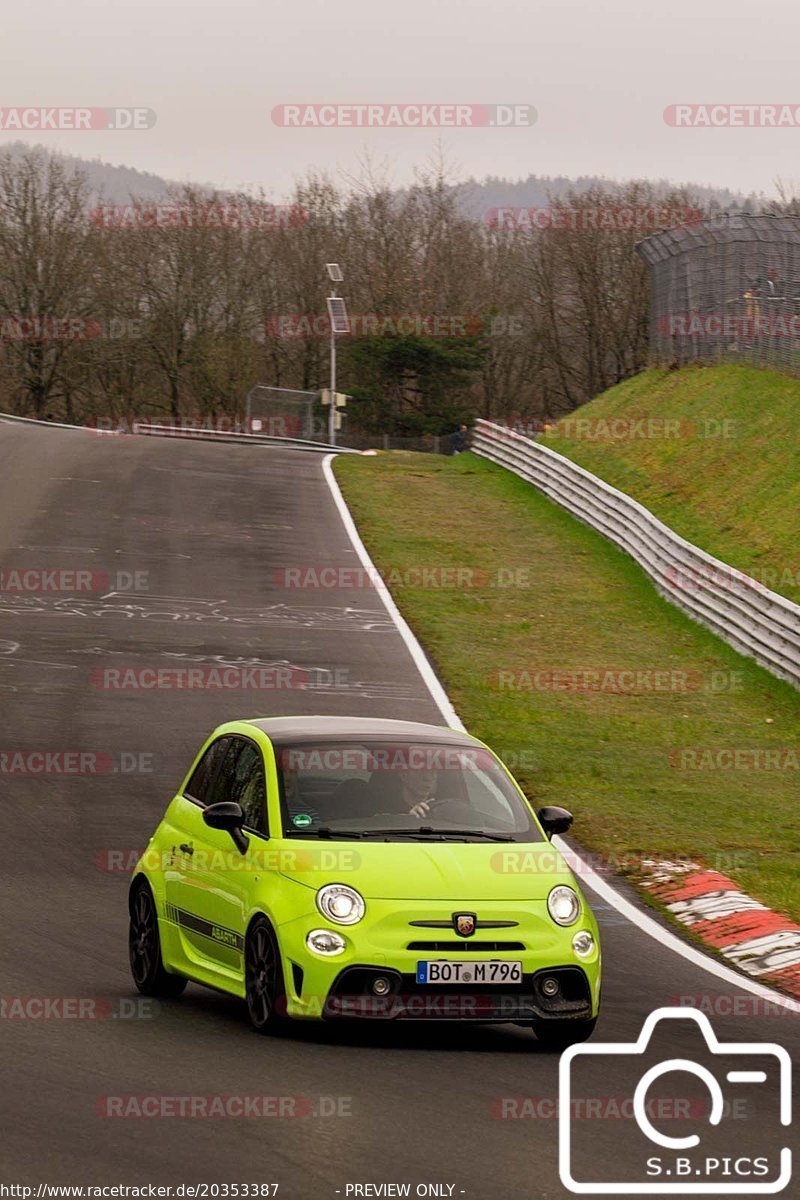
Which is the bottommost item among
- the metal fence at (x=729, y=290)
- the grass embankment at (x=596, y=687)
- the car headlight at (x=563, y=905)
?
the grass embankment at (x=596, y=687)

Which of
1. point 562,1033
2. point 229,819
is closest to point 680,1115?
point 562,1033

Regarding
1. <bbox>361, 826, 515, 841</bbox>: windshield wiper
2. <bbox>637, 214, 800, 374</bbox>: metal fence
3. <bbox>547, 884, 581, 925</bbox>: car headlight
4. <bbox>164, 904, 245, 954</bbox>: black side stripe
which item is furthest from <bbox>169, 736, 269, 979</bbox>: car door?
<bbox>637, 214, 800, 374</bbox>: metal fence

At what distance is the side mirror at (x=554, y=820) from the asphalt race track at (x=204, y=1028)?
1006 mm

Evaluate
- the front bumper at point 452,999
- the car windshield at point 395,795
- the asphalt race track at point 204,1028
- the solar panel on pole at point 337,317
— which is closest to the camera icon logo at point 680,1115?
the asphalt race track at point 204,1028

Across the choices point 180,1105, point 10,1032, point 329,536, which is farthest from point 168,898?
Answer: point 329,536

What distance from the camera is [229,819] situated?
9.57 metres

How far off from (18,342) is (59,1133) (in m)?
81.4

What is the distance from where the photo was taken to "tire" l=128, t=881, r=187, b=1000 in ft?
33.4

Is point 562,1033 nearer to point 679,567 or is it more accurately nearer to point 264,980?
point 264,980

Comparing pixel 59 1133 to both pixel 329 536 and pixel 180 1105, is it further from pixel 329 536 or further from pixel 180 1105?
pixel 329 536

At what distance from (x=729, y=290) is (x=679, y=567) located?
520 inches

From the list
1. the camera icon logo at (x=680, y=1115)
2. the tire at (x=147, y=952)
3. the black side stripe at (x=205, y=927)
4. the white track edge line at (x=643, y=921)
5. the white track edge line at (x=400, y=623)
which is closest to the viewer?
the camera icon logo at (x=680, y=1115)

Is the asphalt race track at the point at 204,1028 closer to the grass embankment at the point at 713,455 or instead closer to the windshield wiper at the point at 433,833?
the windshield wiper at the point at 433,833

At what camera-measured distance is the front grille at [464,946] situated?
29.1 ft
